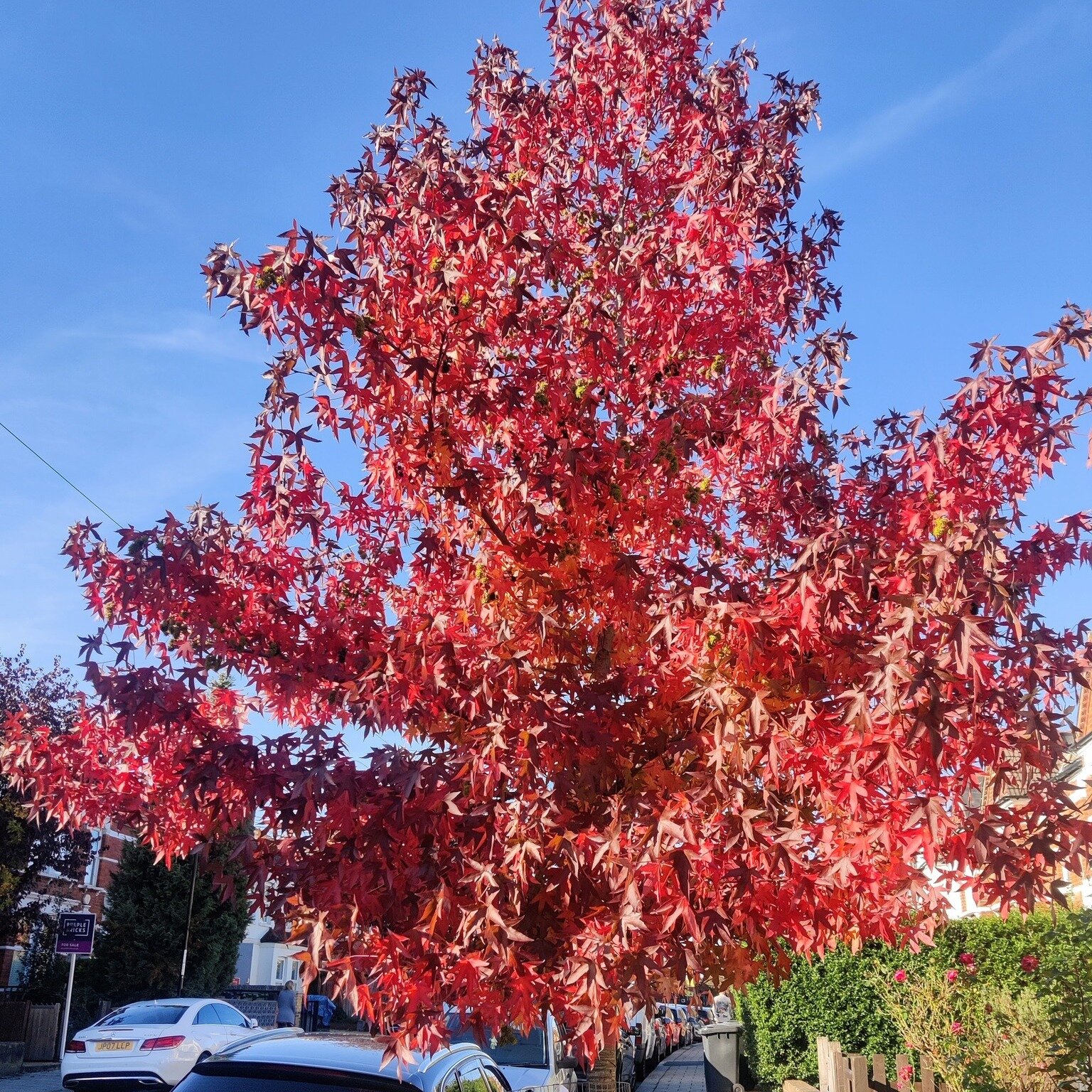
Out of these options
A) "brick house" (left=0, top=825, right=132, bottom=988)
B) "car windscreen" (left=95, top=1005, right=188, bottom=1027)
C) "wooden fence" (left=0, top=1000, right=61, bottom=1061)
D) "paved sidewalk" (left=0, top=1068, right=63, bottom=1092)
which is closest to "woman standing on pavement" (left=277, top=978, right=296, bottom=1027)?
"paved sidewalk" (left=0, top=1068, right=63, bottom=1092)

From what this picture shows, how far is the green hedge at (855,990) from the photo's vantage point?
12875 mm

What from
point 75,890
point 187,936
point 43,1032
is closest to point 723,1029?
point 187,936

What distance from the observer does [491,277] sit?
5.45 m

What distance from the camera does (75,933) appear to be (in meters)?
18.6

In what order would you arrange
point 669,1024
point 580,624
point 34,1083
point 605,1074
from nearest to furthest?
point 580,624 < point 605,1074 < point 34,1083 < point 669,1024

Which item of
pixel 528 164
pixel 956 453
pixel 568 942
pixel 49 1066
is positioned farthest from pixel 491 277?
pixel 49 1066

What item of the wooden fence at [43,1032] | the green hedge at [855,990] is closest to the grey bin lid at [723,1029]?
the green hedge at [855,990]

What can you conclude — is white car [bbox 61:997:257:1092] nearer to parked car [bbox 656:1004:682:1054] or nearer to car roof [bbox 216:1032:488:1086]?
car roof [bbox 216:1032:488:1086]

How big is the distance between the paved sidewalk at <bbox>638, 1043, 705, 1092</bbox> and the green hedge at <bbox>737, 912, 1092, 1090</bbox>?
17.4 ft

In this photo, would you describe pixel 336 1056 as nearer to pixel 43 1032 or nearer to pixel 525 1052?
pixel 525 1052

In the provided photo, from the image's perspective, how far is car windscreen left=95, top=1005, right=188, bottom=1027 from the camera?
14484 mm

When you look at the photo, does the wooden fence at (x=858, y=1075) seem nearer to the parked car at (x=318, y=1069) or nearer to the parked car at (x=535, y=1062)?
the parked car at (x=535, y=1062)

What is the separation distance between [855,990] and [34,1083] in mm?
→ 15677

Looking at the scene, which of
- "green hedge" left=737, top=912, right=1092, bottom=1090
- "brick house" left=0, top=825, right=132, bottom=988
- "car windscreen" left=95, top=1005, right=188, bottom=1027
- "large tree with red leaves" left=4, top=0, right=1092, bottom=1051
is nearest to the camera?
"large tree with red leaves" left=4, top=0, right=1092, bottom=1051
